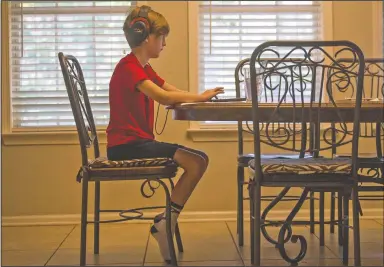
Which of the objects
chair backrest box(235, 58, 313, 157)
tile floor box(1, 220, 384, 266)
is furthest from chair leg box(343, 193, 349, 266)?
chair backrest box(235, 58, 313, 157)

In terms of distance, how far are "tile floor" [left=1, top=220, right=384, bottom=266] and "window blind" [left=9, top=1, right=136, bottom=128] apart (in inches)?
28.9

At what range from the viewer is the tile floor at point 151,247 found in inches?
104

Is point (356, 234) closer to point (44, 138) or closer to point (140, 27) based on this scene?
point (140, 27)

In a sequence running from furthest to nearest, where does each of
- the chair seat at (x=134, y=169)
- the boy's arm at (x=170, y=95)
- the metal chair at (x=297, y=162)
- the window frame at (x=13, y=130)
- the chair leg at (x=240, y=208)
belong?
the window frame at (x=13, y=130), the chair leg at (x=240, y=208), the chair seat at (x=134, y=169), the boy's arm at (x=170, y=95), the metal chair at (x=297, y=162)

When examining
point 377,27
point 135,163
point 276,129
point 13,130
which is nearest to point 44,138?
point 13,130

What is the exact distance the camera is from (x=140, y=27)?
8.29 feet

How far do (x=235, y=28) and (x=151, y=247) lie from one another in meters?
1.56

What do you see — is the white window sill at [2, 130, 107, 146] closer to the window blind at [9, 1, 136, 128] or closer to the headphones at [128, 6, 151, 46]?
the window blind at [9, 1, 136, 128]

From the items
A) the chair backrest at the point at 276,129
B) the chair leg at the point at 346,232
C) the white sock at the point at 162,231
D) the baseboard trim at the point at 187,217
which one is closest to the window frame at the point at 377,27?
the chair backrest at the point at 276,129

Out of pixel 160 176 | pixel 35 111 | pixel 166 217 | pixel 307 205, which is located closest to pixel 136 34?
pixel 160 176

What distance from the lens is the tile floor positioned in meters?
2.63

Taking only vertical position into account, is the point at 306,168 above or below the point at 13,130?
below

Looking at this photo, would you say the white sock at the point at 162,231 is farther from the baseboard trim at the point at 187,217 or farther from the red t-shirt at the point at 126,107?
the baseboard trim at the point at 187,217

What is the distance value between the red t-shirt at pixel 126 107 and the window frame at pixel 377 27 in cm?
184
